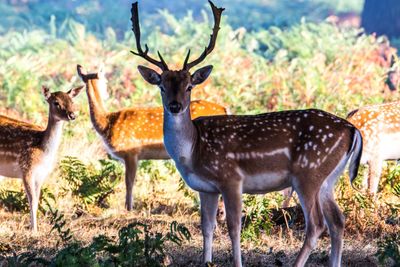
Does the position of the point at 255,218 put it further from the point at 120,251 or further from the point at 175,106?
the point at 120,251

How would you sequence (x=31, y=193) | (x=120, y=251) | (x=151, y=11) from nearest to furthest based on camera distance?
(x=120, y=251)
(x=31, y=193)
(x=151, y=11)

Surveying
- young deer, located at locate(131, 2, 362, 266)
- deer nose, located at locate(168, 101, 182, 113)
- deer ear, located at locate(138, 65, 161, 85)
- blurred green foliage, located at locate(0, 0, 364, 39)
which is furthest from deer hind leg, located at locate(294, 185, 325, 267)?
blurred green foliage, located at locate(0, 0, 364, 39)

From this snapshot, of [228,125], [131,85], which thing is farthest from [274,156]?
[131,85]

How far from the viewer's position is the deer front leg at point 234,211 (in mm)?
9203

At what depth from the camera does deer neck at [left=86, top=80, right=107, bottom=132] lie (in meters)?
13.7

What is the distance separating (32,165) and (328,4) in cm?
3977

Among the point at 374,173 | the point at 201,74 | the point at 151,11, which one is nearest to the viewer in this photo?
the point at 201,74

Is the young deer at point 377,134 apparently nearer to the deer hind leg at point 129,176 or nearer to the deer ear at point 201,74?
the deer hind leg at point 129,176

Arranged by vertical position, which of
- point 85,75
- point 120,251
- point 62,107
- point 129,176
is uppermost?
point 85,75

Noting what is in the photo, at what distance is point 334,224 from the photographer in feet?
30.8

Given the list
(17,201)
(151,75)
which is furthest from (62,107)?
(151,75)

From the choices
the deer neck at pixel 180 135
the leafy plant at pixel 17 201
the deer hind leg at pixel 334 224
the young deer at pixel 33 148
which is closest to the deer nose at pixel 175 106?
the deer neck at pixel 180 135

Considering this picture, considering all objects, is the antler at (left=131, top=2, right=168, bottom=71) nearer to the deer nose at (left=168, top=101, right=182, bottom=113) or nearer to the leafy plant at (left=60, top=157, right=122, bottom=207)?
the deer nose at (left=168, top=101, right=182, bottom=113)

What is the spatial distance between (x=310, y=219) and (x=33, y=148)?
3.95 metres
